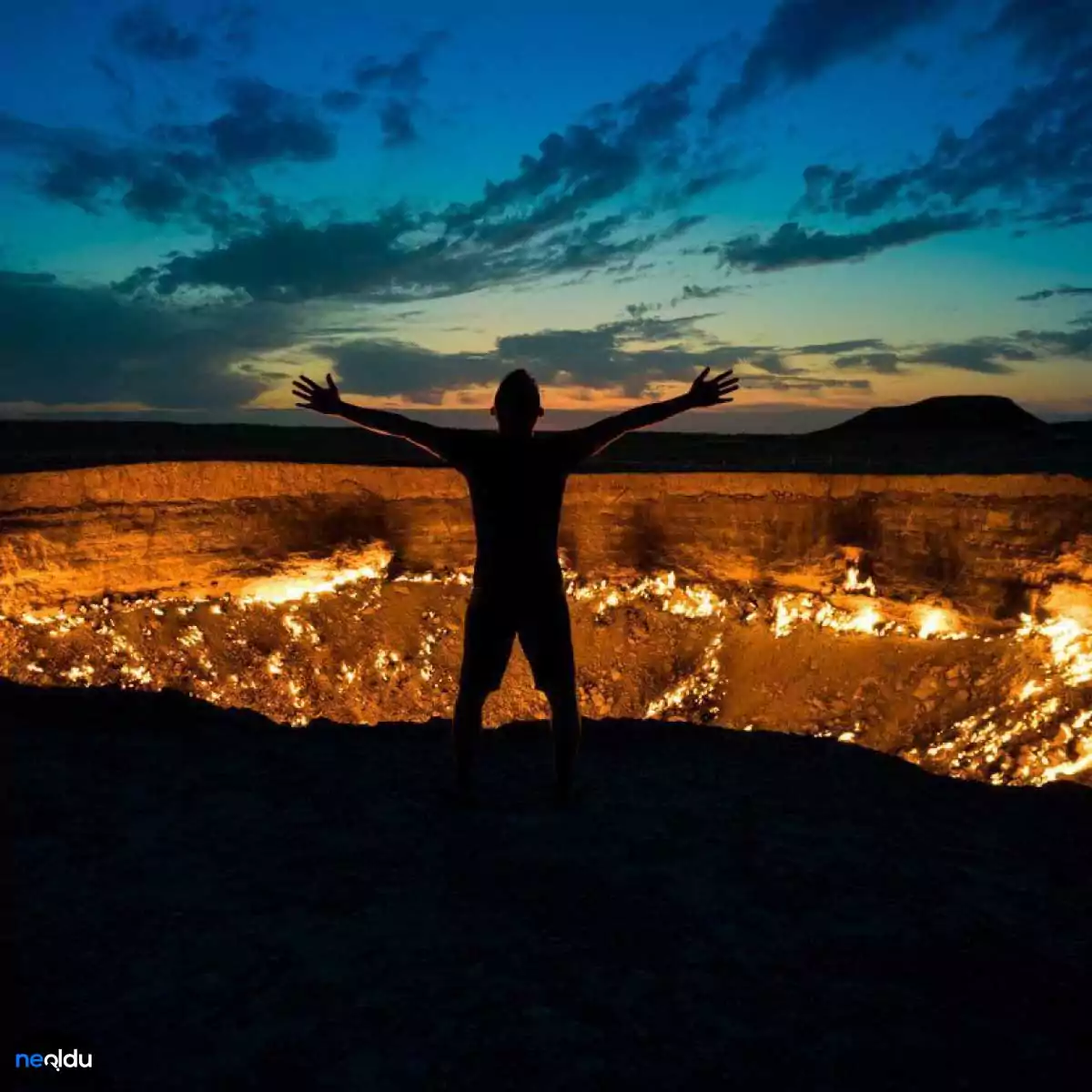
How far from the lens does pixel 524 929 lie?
3.27m

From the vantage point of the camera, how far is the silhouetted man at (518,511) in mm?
4250

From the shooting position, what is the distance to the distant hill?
120ft

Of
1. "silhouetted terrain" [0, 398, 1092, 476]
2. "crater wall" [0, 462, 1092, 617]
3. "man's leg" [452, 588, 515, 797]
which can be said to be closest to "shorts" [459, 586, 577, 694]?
"man's leg" [452, 588, 515, 797]

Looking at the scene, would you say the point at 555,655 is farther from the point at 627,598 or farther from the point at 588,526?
the point at 588,526

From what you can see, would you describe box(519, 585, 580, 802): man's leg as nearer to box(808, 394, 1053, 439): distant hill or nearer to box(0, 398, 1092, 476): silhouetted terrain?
box(0, 398, 1092, 476): silhouetted terrain

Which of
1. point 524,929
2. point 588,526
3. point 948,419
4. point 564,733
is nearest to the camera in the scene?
point 524,929

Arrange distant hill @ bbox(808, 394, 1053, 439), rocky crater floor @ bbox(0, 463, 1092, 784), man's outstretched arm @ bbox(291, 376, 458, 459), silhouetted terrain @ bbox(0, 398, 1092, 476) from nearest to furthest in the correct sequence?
man's outstretched arm @ bbox(291, 376, 458, 459) → rocky crater floor @ bbox(0, 463, 1092, 784) → silhouetted terrain @ bbox(0, 398, 1092, 476) → distant hill @ bbox(808, 394, 1053, 439)

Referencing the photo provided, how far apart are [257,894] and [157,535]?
337 inches

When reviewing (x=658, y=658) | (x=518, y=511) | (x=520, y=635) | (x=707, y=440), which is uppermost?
(x=707, y=440)

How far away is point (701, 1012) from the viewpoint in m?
2.74

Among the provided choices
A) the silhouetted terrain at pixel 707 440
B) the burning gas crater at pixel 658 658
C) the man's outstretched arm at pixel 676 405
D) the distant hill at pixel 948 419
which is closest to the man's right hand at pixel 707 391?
the man's outstretched arm at pixel 676 405

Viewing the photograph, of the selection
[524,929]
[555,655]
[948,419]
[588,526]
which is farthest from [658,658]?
[948,419]

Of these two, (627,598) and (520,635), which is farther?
(627,598)

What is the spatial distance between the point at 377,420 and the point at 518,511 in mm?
857
